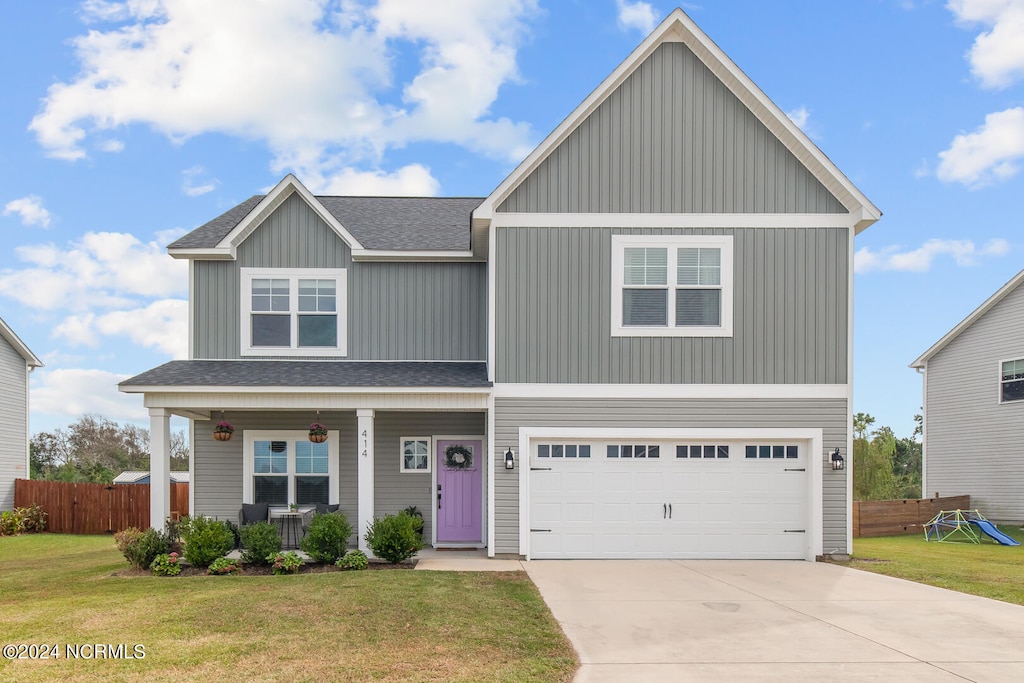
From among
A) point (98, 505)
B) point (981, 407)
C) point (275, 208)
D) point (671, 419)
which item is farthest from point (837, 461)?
point (98, 505)

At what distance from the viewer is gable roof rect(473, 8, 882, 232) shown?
14000mm

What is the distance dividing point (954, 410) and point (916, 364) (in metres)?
1.93

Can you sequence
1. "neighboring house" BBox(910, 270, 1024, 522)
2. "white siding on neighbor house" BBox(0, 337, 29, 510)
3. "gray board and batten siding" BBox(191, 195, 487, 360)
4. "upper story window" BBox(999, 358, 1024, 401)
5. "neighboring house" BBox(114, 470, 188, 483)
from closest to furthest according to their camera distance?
"gray board and batten siding" BBox(191, 195, 487, 360), "upper story window" BBox(999, 358, 1024, 401), "neighboring house" BBox(910, 270, 1024, 522), "white siding on neighbor house" BBox(0, 337, 29, 510), "neighboring house" BBox(114, 470, 188, 483)

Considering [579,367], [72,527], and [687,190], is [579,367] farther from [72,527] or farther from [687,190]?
[72,527]

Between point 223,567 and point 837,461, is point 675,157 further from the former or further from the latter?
point 223,567

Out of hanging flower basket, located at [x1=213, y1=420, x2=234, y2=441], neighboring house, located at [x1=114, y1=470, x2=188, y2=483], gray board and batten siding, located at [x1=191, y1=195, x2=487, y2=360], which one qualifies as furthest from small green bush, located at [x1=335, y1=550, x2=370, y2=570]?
neighboring house, located at [x1=114, y1=470, x2=188, y2=483]

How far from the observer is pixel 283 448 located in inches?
626

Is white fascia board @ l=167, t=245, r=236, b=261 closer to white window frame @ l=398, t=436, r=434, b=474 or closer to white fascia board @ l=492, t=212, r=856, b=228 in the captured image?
white window frame @ l=398, t=436, r=434, b=474

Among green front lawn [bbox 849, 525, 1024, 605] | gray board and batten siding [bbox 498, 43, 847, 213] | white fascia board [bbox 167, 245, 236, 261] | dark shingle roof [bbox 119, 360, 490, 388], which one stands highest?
gray board and batten siding [bbox 498, 43, 847, 213]

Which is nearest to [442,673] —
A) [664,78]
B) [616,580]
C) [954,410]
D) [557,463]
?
[616,580]

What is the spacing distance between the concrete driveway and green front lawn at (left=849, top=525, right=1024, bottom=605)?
0.68m

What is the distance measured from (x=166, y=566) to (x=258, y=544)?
1.36 metres

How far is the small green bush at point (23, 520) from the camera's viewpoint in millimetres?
21406

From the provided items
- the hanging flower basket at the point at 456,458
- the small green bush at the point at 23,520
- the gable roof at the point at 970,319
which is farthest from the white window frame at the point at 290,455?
the gable roof at the point at 970,319
